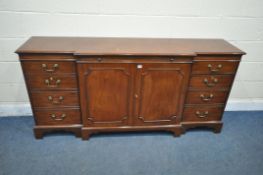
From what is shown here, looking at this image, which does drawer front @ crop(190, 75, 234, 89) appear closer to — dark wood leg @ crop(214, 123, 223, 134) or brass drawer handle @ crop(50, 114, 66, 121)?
dark wood leg @ crop(214, 123, 223, 134)

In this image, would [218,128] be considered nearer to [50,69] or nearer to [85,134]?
[85,134]

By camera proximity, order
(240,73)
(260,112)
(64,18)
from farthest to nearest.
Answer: (260,112) → (240,73) → (64,18)

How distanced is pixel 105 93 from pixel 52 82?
0.44 m

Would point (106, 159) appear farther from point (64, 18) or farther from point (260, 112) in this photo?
point (260, 112)

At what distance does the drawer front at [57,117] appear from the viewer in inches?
72.2

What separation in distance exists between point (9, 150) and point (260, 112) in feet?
8.88

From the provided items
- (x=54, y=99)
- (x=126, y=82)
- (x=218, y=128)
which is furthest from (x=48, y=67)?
(x=218, y=128)

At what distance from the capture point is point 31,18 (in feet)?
6.00

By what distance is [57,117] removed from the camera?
6.13 feet

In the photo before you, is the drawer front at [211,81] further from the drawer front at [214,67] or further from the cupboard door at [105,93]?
the cupboard door at [105,93]

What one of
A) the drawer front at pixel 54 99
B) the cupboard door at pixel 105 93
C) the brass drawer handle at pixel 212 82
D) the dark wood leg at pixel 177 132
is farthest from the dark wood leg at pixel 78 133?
the brass drawer handle at pixel 212 82

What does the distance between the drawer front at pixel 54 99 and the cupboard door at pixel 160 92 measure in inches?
21.6

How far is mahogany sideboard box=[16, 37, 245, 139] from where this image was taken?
5.24 feet

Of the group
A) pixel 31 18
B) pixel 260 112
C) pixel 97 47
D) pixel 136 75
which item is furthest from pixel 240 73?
pixel 31 18
